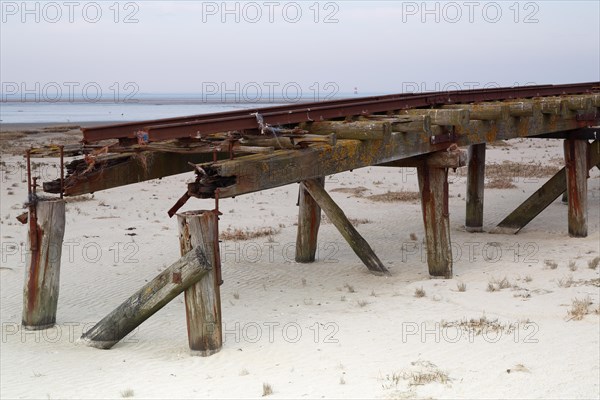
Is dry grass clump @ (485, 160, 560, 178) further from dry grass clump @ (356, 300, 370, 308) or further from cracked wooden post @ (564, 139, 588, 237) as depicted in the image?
dry grass clump @ (356, 300, 370, 308)

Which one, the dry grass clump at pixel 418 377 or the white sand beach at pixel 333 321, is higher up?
the white sand beach at pixel 333 321

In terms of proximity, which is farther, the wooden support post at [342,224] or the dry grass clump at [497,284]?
the wooden support post at [342,224]

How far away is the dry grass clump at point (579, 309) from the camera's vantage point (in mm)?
7840

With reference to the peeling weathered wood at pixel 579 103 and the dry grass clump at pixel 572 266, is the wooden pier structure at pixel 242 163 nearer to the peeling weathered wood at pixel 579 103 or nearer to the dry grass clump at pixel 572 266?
the peeling weathered wood at pixel 579 103

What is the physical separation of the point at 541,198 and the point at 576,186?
0.60 meters

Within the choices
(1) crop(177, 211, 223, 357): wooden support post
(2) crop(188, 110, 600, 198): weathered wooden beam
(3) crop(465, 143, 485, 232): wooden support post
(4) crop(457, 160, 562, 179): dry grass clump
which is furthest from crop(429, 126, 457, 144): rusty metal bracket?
(4) crop(457, 160, 562, 179): dry grass clump

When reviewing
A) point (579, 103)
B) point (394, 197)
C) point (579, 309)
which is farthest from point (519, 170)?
point (579, 309)

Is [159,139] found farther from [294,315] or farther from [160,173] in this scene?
[294,315]

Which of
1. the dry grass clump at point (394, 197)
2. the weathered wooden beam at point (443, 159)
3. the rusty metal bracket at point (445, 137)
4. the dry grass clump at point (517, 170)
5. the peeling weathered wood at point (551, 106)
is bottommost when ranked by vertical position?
the dry grass clump at point (394, 197)

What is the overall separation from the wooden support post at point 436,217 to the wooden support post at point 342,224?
2.36ft

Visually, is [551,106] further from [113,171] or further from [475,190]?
[113,171]

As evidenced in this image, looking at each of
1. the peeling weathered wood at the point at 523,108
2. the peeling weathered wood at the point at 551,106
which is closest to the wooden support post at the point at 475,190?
the peeling weathered wood at the point at 551,106

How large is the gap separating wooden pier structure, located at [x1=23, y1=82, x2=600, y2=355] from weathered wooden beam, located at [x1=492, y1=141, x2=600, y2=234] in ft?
6.74

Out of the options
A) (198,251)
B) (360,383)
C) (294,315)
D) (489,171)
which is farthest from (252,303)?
(489,171)
